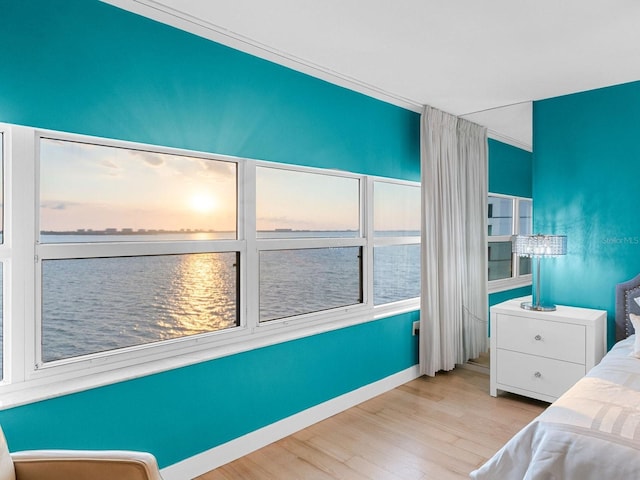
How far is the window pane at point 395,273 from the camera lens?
3684 mm

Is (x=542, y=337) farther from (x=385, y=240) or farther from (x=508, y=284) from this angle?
(x=385, y=240)

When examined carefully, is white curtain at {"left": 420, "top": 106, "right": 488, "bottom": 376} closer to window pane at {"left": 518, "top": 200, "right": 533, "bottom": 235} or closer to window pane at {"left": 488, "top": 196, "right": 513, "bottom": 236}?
window pane at {"left": 488, "top": 196, "right": 513, "bottom": 236}

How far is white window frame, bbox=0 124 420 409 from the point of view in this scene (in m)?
1.85

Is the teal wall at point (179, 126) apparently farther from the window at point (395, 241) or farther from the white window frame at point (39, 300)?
the window at point (395, 241)

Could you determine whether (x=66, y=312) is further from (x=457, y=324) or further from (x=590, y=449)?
(x=457, y=324)

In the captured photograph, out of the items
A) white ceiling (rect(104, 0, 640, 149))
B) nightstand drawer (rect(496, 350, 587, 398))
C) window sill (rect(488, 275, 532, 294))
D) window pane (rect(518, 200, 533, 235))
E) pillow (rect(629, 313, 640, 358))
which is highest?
white ceiling (rect(104, 0, 640, 149))

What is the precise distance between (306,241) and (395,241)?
1061 mm

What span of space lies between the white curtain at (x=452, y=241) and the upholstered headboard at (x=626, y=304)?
1.01m

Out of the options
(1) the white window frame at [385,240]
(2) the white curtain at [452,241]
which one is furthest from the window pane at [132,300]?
(2) the white curtain at [452,241]

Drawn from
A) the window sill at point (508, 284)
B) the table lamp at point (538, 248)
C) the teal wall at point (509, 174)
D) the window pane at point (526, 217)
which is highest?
the teal wall at point (509, 174)

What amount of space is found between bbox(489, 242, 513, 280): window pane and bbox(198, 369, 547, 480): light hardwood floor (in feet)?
3.33

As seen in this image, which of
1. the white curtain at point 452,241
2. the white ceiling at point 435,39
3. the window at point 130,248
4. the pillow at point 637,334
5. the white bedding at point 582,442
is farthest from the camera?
the white curtain at point 452,241

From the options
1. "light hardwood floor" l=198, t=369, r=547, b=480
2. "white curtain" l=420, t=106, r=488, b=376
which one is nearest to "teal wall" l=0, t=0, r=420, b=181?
"white curtain" l=420, t=106, r=488, b=376

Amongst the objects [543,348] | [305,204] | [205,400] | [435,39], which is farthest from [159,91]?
[543,348]
